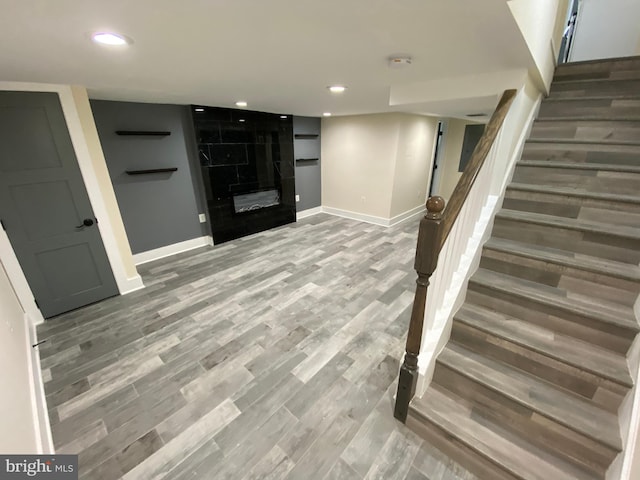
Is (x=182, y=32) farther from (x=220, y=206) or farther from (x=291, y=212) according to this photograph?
(x=291, y=212)

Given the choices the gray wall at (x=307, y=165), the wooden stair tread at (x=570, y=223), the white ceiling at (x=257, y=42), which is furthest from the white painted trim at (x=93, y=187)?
the wooden stair tread at (x=570, y=223)

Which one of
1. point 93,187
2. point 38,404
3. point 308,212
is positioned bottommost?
point 38,404

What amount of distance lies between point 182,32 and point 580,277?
8.45ft

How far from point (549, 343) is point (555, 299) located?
0.26 metres

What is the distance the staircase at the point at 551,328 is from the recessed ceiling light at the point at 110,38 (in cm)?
245

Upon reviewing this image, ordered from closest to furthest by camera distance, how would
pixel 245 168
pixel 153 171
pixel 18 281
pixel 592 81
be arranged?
pixel 18 281, pixel 592 81, pixel 153 171, pixel 245 168

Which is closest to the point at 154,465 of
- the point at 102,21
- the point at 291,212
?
the point at 102,21

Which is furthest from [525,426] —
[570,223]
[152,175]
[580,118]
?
[152,175]

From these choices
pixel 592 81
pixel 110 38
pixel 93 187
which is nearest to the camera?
pixel 110 38

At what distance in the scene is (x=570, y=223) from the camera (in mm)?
1698

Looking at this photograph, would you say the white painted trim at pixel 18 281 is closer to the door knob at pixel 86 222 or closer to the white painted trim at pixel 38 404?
the white painted trim at pixel 38 404

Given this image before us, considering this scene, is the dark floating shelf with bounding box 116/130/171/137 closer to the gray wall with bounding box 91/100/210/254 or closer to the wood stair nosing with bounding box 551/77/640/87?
the gray wall with bounding box 91/100/210/254

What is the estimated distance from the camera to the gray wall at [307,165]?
5312 mm

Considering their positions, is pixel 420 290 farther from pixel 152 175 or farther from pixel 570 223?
pixel 152 175
